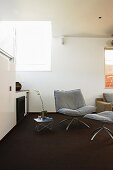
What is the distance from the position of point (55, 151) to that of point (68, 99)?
2.00 meters

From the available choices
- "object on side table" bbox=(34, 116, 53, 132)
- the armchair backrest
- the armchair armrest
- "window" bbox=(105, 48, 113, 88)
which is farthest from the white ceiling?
"object on side table" bbox=(34, 116, 53, 132)

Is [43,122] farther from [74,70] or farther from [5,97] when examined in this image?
[74,70]

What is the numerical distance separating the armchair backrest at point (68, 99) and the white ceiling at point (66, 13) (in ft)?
6.27

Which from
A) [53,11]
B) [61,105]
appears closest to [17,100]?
[61,105]

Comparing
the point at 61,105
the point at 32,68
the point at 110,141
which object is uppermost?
the point at 32,68

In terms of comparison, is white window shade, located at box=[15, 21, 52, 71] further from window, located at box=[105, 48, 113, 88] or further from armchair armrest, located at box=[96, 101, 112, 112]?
armchair armrest, located at box=[96, 101, 112, 112]

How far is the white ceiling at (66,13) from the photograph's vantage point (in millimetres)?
4082

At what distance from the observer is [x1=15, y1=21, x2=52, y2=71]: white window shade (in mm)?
6652

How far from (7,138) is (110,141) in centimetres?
185

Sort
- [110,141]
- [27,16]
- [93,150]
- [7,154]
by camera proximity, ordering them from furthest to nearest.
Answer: [27,16] → [110,141] → [93,150] → [7,154]

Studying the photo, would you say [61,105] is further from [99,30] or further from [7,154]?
[99,30]

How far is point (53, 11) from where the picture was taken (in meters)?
4.54

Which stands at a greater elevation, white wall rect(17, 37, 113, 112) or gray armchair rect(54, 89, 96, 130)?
white wall rect(17, 37, 113, 112)

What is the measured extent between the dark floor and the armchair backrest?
0.72 metres
